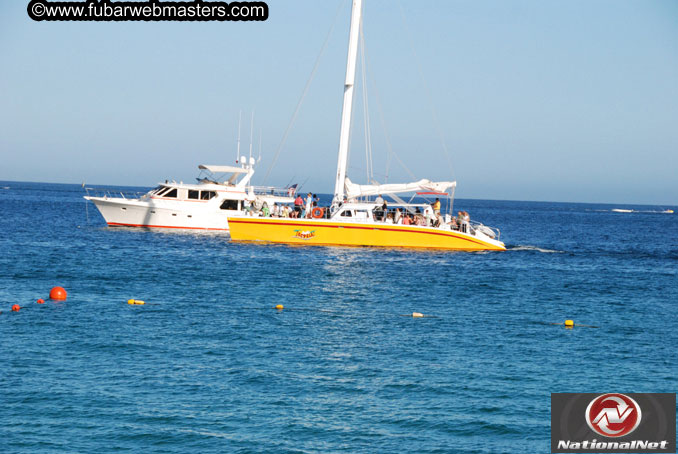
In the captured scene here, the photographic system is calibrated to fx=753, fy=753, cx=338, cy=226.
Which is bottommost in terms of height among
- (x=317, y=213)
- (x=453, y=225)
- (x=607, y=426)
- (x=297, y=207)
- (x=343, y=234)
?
(x=607, y=426)

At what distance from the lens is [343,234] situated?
146ft

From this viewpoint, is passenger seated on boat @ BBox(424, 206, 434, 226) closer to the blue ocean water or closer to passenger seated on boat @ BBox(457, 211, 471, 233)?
passenger seated on boat @ BBox(457, 211, 471, 233)

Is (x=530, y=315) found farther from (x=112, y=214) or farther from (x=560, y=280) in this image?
(x=112, y=214)

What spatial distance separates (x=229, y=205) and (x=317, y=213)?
1496 centimetres

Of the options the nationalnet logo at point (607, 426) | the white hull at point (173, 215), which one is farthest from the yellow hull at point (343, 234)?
the nationalnet logo at point (607, 426)

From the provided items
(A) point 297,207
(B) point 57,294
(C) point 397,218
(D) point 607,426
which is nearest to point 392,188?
(C) point 397,218

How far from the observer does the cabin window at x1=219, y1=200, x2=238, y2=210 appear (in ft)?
192

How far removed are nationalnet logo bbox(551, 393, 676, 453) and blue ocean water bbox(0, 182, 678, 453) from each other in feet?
3.10

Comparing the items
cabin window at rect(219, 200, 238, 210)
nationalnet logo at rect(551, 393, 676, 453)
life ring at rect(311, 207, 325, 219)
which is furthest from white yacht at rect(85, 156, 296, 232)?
nationalnet logo at rect(551, 393, 676, 453)

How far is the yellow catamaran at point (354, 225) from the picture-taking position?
4462cm

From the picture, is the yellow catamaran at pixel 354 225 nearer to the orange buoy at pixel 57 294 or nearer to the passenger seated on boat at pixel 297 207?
the passenger seated on boat at pixel 297 207

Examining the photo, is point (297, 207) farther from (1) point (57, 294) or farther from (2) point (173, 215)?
(1) point (57, 294)

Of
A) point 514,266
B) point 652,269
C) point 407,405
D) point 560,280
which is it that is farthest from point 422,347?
point 652,269

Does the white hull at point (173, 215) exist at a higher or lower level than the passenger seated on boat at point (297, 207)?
lower
